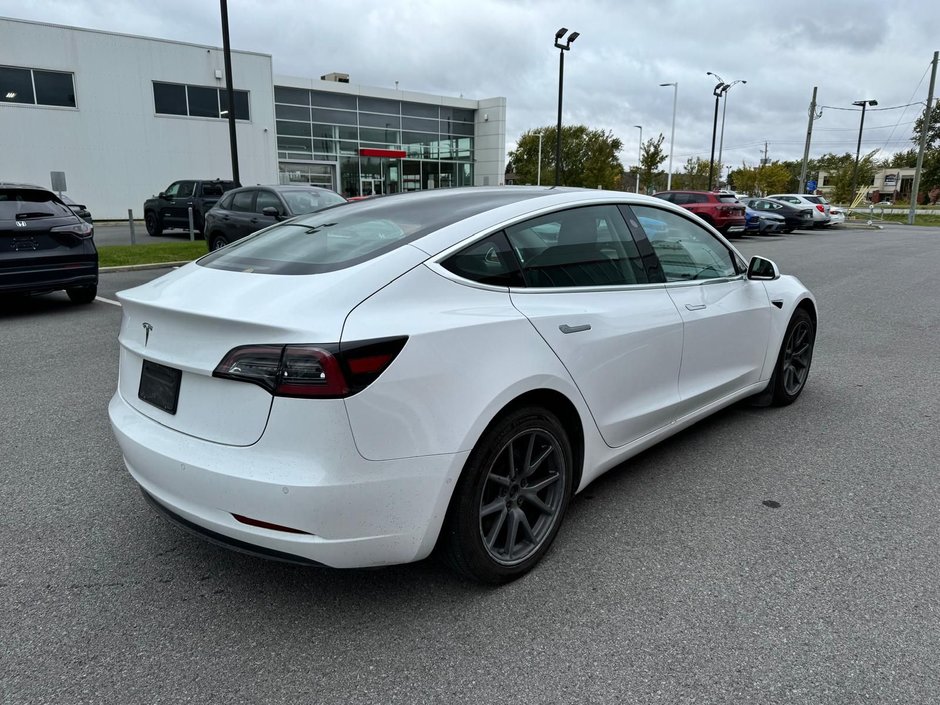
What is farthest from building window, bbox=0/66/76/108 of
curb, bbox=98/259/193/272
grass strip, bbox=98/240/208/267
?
curb, bbox=98/259/193/272

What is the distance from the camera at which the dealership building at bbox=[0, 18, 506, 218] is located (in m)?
25.8

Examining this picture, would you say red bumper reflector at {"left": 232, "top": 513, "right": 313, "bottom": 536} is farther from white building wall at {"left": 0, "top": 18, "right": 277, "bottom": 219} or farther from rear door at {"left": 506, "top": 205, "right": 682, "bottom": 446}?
white building wall at {"left": 0, "top": 18, "right": 277, "bottom": 219}

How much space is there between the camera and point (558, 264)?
3143 mm

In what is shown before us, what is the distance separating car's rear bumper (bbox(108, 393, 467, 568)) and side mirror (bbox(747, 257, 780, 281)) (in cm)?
275

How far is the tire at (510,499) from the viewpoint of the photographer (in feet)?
8.52

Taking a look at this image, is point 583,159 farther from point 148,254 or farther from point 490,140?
point 148,254

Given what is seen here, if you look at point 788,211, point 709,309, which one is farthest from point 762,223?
point 709,309

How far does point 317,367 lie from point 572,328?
1.18 metres

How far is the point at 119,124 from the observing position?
27.7 meters

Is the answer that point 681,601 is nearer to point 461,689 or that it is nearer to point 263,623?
point 461,689

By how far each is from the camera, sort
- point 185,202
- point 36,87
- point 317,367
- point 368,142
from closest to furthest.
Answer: point 317,367
point 185,202
point 36,87
point 368,142

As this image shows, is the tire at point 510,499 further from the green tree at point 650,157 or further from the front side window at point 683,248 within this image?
the green tree at point 650,157

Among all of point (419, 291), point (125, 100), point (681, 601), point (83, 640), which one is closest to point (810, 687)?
point (681, 601)

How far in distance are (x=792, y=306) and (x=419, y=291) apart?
3307 mm
